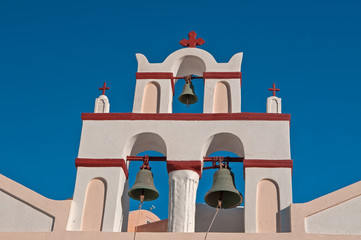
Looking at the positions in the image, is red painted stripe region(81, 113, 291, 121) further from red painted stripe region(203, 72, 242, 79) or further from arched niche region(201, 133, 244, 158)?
red painted stripe region(203, 72, 242, 79)

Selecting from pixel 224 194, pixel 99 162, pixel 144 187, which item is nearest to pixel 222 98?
pixel 224 194

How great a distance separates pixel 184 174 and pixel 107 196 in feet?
4.51

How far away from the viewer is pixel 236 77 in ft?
49.2

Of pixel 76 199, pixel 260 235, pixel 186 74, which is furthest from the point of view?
pixel 186 74

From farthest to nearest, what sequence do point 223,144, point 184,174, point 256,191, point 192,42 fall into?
point 192,42 < point 223,144 < point 184,174 < point 256,191

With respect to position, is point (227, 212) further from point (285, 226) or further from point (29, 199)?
point (29, 199)

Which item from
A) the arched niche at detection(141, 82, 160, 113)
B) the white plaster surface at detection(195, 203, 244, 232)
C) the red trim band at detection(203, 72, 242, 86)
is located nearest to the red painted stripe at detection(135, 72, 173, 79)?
the arched niche at detection(141, 82, 160, 113)

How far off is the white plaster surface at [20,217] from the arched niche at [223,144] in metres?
3.02

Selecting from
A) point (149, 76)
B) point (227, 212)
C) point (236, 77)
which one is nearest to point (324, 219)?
point (227, 212)

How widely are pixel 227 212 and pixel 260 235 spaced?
1875 millimetres

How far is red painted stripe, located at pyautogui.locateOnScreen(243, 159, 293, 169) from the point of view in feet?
45.0

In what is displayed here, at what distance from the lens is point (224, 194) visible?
13.8 m

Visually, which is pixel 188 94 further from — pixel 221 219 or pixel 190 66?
pixel 221 219

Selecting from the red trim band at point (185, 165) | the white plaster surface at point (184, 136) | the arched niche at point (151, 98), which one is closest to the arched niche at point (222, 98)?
the white plaster surface at point (184, 136)
